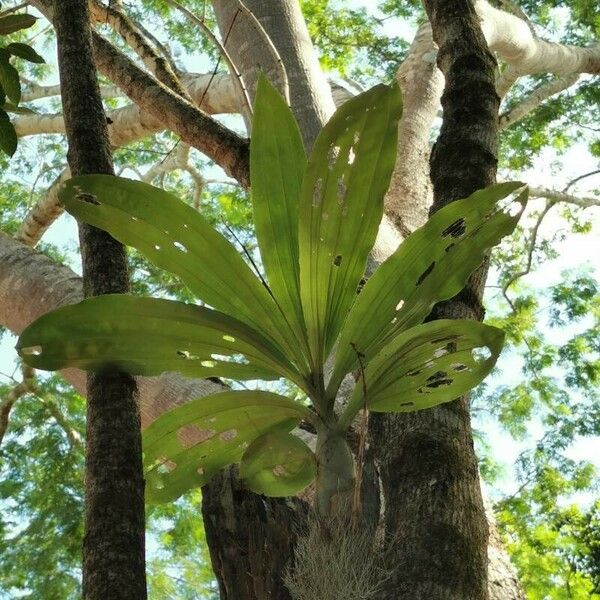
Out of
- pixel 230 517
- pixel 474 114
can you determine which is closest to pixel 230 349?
pixel 230 517

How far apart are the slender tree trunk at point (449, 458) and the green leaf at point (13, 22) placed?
1055 mm

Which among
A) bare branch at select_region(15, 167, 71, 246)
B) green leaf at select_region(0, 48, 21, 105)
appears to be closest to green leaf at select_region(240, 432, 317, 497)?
green leaf at select_region(0, 48, 21, 105)

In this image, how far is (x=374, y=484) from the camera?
1237mm

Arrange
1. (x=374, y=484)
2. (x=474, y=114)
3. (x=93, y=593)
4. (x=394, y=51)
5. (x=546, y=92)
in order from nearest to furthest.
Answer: (x=93, y=593) < (x=374, y=484) < (x=474, y=114) < (x=546, y=92) < (x=394, y=51)

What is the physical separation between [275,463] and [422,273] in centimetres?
35

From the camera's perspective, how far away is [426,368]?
4.10ft

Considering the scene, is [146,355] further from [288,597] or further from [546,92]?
[546,92]

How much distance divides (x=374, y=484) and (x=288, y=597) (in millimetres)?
205

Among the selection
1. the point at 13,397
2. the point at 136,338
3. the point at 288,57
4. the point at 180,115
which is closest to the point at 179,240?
the point at 136,338

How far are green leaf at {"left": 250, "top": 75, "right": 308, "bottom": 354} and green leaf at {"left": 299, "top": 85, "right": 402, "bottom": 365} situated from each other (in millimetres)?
36

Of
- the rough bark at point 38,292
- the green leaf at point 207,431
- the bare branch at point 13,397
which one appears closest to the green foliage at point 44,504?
the bare branch at point 13,397

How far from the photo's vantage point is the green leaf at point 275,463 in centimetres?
125

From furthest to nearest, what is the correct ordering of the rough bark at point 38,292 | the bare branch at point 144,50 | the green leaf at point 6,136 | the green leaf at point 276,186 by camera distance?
the bare branch at point 144,50 → the rough bark at point 38,292 → the green leaf at point 6,136 → the green leaf at point 276,186

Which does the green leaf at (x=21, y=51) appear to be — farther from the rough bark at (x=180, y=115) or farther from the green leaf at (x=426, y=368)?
the green leaf at (x=426, y=368)
